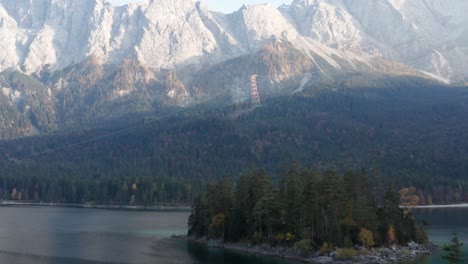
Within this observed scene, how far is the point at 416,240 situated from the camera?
11556 centimetres

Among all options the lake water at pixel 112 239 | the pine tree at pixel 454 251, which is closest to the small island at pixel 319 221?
the lake water at pixel 112 239

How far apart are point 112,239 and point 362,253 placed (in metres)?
54.6

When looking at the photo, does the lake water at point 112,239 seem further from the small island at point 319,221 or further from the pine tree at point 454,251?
the pine tree at point 454,251

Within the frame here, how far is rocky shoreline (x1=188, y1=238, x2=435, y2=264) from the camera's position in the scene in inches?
3939

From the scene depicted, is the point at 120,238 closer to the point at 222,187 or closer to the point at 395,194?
the point at 222,187

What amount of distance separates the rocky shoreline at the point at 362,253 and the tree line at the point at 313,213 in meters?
1.42

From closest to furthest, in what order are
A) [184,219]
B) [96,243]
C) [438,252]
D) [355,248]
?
[355,248], [438,252], [96,243], [184,219]

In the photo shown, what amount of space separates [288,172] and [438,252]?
28417 mm

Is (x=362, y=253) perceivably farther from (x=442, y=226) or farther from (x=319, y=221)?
(x=442, y=226)

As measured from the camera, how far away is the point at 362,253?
101375 millimetres

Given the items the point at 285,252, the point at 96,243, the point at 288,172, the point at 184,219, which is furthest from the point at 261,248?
the point at 184,219

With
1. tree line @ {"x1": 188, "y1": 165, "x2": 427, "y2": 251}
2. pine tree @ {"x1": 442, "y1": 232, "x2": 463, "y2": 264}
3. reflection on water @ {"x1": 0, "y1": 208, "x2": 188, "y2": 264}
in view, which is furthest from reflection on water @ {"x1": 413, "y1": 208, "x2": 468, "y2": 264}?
reflection on water @ {"x1": 0, "y1": 208, "x2": 188, "y2": 264}

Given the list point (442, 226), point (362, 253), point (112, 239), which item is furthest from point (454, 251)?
point (442, 226)

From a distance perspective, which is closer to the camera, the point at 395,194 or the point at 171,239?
the point at 395,194
